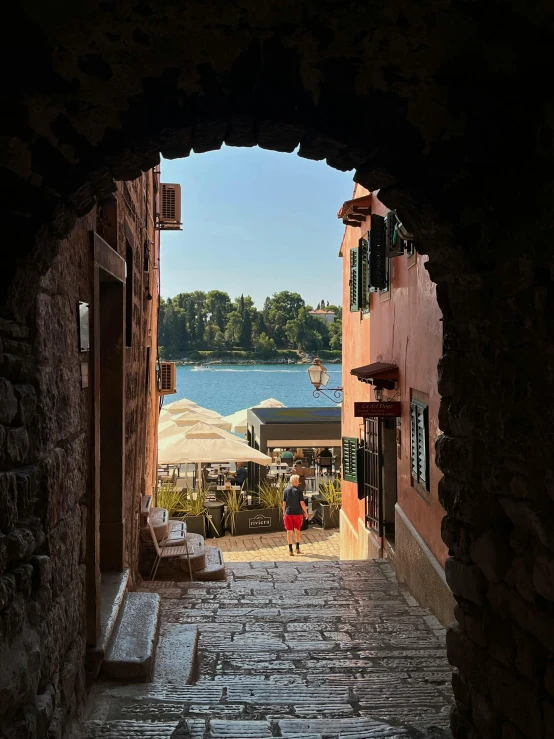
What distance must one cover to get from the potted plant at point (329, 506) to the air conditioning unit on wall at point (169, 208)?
6.73m

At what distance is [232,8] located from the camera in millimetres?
2262

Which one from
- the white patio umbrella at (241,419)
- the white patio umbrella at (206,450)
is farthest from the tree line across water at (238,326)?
the white patio umbrella at (206,450)

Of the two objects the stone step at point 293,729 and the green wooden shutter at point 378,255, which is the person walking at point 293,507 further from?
the stone step at point 293,729

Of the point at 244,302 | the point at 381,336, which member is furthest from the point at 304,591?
the point at 244,302

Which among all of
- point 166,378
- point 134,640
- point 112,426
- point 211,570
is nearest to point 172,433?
point 166,378

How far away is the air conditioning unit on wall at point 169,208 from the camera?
12.5 meters

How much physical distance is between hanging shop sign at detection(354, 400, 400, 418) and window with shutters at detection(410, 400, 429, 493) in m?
0.69

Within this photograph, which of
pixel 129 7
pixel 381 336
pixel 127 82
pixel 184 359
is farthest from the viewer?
pixel 184 359

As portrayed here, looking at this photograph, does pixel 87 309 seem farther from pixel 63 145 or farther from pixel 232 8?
pixel 232 8

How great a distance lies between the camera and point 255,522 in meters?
13.7

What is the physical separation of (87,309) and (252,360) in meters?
86.5

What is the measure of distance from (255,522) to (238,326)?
80.0m

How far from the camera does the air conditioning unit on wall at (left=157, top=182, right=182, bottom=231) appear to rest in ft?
41.1

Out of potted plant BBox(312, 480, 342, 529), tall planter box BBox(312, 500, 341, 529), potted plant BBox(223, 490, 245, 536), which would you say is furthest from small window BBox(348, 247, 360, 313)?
A: tall planter box BBox(312, 500, 341, 529)
